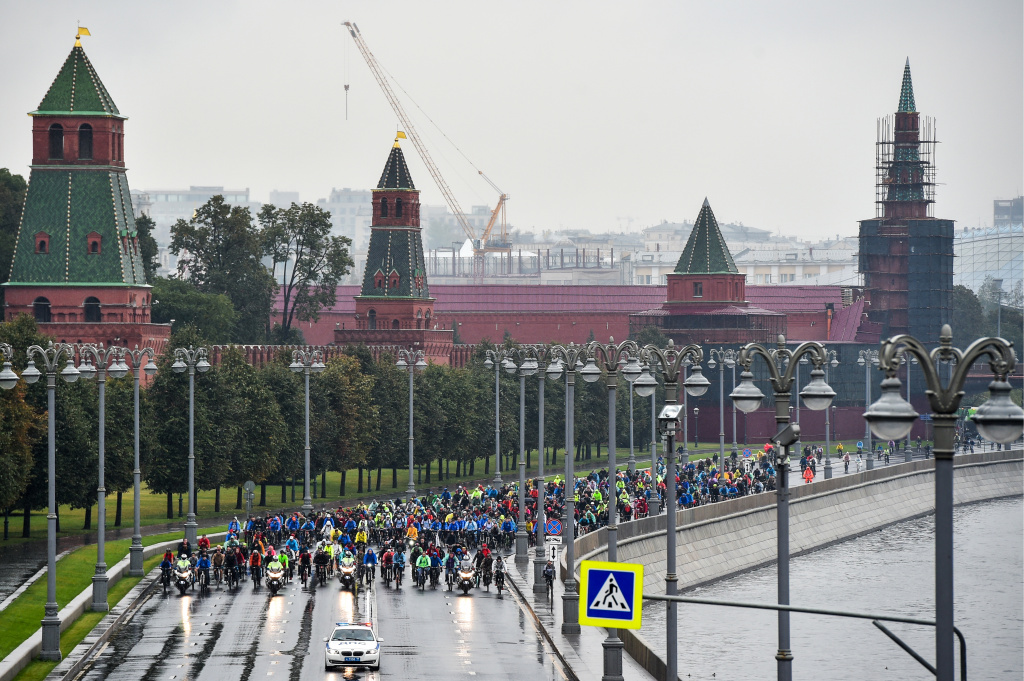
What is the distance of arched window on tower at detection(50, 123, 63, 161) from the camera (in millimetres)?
101375

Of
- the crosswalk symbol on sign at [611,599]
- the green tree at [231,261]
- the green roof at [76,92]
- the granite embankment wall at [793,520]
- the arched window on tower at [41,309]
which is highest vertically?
the green roof at [76,92]

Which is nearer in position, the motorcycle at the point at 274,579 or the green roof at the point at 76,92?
the motorcycle at the point at 274,579

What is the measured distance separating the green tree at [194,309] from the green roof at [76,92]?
52.3 ft

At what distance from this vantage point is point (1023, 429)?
571 inches

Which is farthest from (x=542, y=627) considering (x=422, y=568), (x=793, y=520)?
(x=793, y=520)

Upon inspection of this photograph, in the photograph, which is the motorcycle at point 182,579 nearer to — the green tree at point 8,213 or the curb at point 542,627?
the curb at point 542,627

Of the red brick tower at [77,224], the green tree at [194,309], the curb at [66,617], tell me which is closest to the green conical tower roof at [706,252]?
the green tree at [194,309]

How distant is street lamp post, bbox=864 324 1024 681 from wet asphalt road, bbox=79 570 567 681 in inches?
773

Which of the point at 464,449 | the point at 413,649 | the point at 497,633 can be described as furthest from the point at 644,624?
the point at 464,449

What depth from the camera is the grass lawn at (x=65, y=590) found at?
39906 mm

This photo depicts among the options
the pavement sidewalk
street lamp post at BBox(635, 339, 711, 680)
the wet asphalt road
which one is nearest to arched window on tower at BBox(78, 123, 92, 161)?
the wet asphalt road

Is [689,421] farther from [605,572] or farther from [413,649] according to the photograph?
[605,572]

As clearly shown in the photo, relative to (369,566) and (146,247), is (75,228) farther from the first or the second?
(369,566)

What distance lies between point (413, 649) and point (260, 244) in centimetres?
9266
